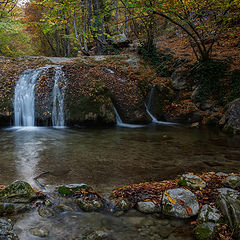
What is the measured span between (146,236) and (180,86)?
1071 cm

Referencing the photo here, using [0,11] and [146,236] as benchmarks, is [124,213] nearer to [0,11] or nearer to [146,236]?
[146,236]

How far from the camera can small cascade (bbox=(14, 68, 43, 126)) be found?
363 inches

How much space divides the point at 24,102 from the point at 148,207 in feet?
28.0

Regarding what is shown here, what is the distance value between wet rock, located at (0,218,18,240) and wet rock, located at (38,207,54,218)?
394 millimetres

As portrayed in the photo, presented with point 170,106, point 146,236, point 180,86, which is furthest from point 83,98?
point 146,236

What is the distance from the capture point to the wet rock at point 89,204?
282 cm

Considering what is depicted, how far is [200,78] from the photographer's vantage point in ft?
37.2

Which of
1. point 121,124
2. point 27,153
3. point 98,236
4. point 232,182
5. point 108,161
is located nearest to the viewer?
point 98,236

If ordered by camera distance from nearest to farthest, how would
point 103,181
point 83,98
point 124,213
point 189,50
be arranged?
point 124,213 < point 103,181 < point 83,98 < point 189,50

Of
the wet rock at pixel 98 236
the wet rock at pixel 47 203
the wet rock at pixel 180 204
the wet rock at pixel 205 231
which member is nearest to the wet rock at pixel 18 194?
the wet rock at pixel 47 203

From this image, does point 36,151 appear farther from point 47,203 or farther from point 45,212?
point 45,212

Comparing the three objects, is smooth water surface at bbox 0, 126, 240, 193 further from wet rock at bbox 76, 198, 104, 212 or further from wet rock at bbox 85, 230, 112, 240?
wet rock at bbox 85, 230, 112, 240

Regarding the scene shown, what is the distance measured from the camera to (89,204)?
286cm

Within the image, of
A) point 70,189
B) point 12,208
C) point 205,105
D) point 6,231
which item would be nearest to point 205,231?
point 70,189
